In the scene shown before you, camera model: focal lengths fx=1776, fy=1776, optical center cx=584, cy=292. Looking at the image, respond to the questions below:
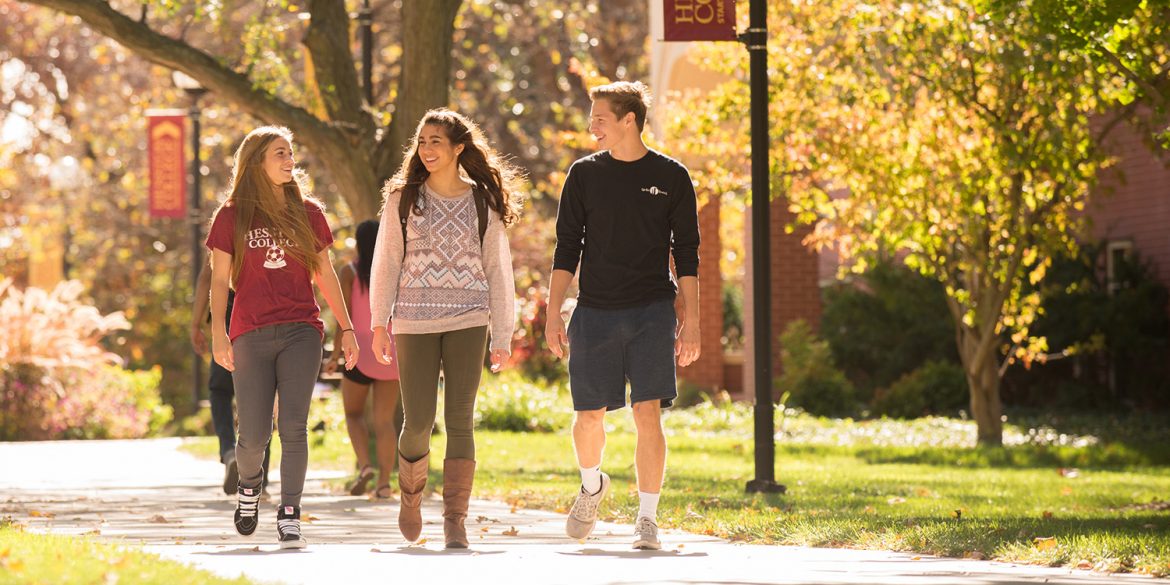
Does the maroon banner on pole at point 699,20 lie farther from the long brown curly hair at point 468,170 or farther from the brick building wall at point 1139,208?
the brick building wall at point 1139,208

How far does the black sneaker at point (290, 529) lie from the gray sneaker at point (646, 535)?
1520mm

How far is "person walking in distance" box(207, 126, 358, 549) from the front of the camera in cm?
813

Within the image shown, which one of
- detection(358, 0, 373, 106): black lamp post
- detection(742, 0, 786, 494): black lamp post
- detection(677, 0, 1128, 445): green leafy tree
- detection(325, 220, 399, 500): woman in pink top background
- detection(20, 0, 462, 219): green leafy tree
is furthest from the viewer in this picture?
detection(358, 0, 373, 106): black lamp post

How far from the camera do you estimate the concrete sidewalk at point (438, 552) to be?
22.6 ft

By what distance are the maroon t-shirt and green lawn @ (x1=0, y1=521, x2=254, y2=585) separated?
3.95 ft

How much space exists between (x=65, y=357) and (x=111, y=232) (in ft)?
31.5

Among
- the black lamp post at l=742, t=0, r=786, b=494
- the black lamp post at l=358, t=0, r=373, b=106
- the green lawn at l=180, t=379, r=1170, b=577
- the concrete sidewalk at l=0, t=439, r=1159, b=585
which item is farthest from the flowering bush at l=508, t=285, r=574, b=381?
the black lamp post at l=742, t=0, r=786, b=494

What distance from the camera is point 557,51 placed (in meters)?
30.7

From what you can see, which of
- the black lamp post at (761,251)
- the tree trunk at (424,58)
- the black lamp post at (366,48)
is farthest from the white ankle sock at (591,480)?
the black lamp post at (366,48)

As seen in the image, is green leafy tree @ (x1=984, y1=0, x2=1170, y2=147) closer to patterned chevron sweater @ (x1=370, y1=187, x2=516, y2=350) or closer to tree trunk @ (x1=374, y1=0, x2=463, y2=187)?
patterned chevron sweater @ (x1=370, y1=187, x2=516, y2=350)

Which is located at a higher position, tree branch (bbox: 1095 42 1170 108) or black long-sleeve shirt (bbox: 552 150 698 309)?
tree branch (bbox: 1095 42 1170 108)

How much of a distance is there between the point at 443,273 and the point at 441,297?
0.36 feet

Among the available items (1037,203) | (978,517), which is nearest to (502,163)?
(978,517)

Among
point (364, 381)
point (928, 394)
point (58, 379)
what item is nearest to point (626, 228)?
point (364, 381)
